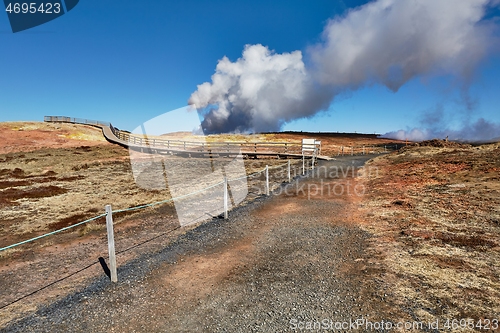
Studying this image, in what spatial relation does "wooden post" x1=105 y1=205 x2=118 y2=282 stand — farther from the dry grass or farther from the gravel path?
the dry grass

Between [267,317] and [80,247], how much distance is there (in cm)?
681

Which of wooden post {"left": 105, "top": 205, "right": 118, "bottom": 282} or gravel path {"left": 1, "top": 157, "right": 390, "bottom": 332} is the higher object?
wooden post {"left": 105, "top": 205, "right": 118, "bottom": 282}

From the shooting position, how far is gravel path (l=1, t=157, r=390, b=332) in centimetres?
450

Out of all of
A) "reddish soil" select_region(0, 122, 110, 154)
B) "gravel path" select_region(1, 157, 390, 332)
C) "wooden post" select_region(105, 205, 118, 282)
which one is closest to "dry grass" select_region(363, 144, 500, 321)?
"gravel path" select_region(1, 157, 390, 332)

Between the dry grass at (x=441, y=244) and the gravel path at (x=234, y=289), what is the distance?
68 centimetres

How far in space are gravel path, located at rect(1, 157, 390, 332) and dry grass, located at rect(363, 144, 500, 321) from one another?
68 cm

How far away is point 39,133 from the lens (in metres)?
58.6

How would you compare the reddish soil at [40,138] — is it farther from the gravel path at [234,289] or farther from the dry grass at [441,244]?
the dry grass at [441,244]

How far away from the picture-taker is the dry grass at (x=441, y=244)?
188 inches

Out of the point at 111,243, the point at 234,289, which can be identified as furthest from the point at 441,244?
the point at 111,243

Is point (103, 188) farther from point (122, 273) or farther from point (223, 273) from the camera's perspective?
point (223, 273)

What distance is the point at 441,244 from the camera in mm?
7184

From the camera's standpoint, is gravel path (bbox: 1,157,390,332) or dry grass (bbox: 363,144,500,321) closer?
gravel path (bbox: 1,157,390,332)

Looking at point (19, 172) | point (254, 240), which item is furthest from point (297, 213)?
point (19, 172)
